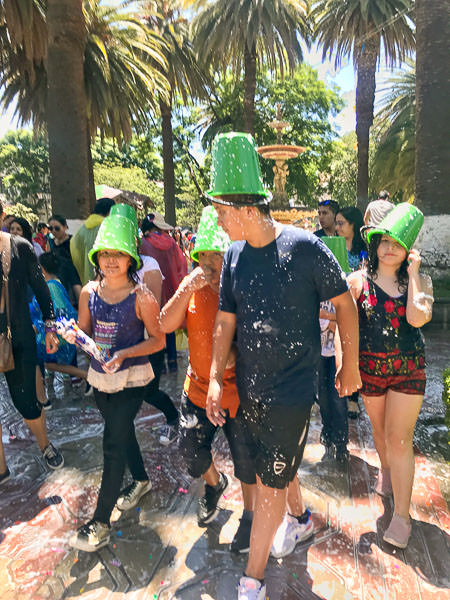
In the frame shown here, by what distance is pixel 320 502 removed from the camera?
9.29 feet

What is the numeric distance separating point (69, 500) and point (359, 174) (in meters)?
14.9

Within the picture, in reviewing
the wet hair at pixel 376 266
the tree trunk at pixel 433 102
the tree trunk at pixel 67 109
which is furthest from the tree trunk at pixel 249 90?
the wet hair at pixel 376 266

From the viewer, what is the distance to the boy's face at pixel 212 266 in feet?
7.49

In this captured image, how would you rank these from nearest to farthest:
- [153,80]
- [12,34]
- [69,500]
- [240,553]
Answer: [240,553]
[69,500]
[12,34]
[153,80]

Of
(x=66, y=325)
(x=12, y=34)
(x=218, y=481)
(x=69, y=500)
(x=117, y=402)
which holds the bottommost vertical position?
(x=69, y=500)

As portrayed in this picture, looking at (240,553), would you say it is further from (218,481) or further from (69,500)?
(69,500)

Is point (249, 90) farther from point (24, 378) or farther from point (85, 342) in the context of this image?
point (85, 342)

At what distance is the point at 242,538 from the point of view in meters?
2.40

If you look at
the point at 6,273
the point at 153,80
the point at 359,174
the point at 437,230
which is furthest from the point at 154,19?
the point at 6,273

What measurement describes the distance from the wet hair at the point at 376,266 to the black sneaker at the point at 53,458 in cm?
257

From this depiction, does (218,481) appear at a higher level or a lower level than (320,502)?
higher

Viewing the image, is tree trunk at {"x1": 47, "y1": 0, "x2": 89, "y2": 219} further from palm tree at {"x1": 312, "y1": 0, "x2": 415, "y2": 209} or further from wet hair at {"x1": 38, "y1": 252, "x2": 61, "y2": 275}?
palm tree at {"x1": 312, "y1": 0, "x2": 415, "y2": 209}

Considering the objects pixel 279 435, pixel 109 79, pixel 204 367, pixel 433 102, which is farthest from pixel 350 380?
pixel 109 79

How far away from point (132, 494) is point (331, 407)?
1473mm
